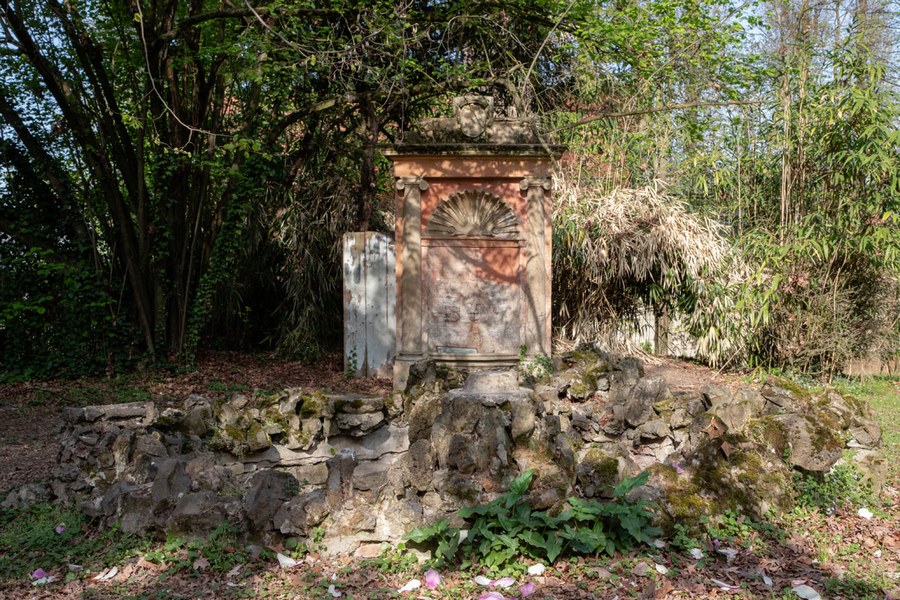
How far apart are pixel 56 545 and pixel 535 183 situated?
6.29 metres

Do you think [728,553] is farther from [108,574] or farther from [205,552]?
[108,574]

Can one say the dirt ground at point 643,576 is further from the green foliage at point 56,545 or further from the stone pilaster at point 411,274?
the stone pilaster at point 411,274

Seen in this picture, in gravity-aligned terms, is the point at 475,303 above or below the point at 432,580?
above

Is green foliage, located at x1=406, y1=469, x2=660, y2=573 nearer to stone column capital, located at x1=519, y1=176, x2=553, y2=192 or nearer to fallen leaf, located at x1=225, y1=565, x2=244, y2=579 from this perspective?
fallen leaf, located at x1=225, y1=565, x2=244, y2=579

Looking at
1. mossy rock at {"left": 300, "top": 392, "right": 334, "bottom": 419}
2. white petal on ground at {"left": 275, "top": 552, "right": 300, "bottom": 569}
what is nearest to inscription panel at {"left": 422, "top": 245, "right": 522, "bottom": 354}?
mossy rock at {"left": 300, "top": 392, "right": 334, "bottom": 419}

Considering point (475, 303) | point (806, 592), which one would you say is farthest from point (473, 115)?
point (806, 592)

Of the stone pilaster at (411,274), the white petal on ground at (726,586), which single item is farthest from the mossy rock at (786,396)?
the stone pilaster at (411,274)

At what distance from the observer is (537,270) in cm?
866

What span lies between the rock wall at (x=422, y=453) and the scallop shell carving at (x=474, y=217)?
9.41 ft

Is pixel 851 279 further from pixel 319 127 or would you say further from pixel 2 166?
pixel 2 166

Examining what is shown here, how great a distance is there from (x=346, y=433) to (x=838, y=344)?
6.62 meters

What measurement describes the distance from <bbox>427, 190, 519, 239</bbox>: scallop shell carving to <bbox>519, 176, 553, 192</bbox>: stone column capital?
1.01 ft

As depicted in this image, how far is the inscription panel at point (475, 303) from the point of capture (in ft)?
28.6

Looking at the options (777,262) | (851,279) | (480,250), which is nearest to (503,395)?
(480,250)
